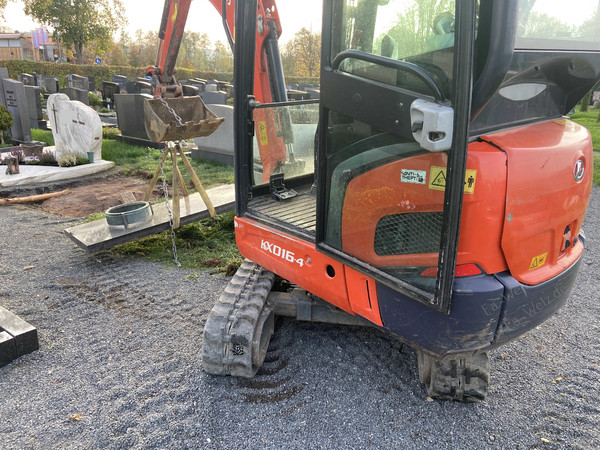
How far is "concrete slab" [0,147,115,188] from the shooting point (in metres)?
6.83

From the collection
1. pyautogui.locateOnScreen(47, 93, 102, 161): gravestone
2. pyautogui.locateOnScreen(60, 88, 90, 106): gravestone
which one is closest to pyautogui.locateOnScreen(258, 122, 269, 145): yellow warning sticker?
pyautogui.locateOnScreen(47, 93, 102, 161): gravestone

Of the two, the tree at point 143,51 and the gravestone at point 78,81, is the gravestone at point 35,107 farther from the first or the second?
the tree at point 143,51

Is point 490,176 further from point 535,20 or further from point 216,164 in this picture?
point 216,164

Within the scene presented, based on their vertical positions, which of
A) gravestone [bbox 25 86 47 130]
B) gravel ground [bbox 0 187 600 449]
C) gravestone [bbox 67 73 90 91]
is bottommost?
gravel ground [bbox 0 187 600 449]

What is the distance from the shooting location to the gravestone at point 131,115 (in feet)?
32.0

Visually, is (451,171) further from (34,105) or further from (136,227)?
(34,105)

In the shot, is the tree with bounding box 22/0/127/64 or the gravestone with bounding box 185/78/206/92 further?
the tree with bounding box 22/0/127/64

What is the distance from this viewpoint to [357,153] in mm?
2119

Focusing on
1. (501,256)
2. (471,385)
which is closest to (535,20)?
(501,256)

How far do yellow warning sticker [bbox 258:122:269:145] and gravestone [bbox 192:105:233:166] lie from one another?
5.16 metres

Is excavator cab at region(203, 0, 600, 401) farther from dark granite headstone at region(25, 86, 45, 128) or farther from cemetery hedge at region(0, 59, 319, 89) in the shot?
cemetery hedge at region(0, 59, 319, 89)

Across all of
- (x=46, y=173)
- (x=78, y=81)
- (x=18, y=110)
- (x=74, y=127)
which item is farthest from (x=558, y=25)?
(x=78, y=81)

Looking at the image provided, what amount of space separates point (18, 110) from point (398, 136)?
9.94 metres

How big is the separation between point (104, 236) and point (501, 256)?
3.59m
